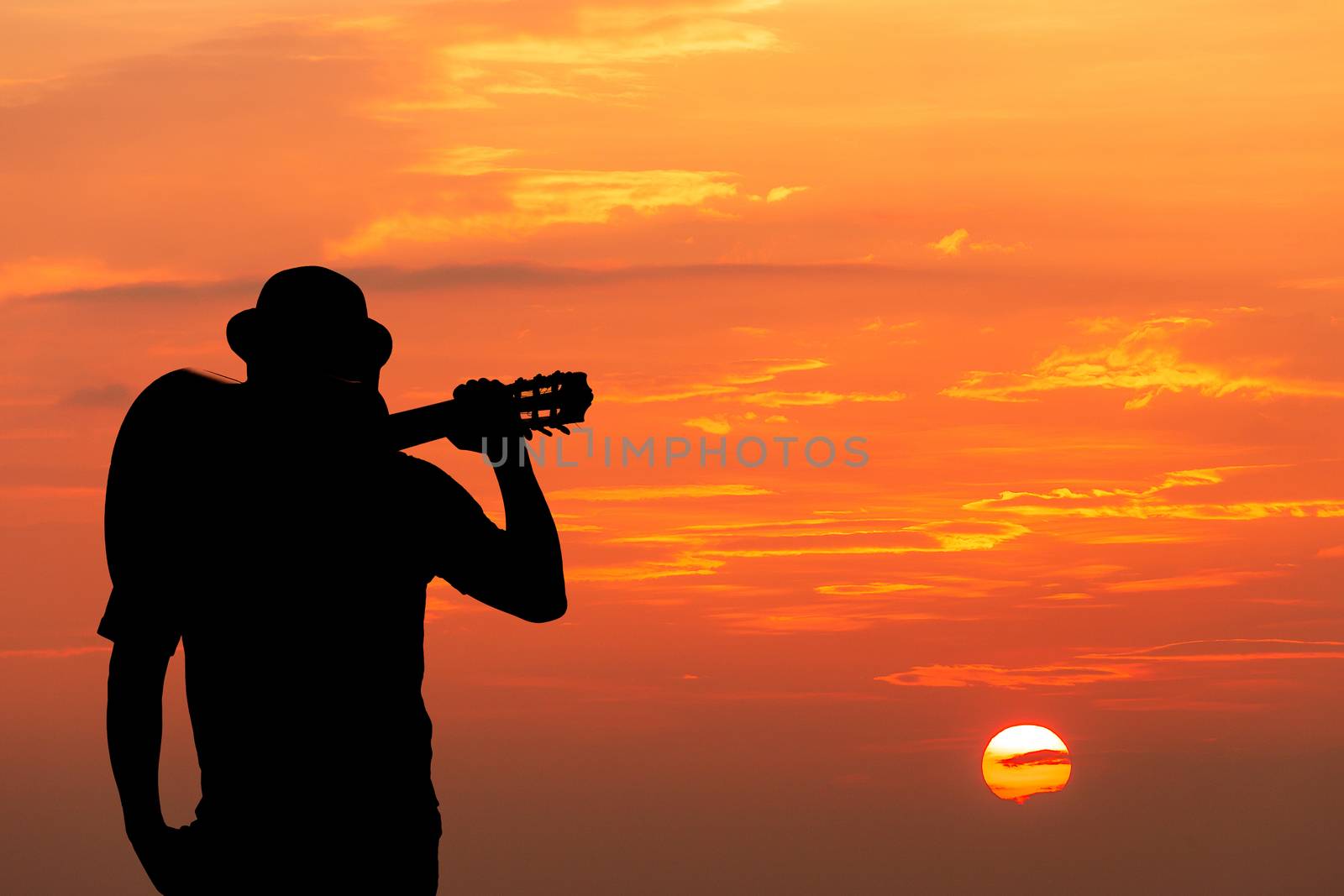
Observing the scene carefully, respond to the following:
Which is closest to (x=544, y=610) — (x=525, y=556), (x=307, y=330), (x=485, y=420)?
(x=525, y=556)

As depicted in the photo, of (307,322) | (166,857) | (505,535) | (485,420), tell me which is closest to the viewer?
(166,857)

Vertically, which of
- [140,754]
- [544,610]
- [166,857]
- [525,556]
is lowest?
[166,857]

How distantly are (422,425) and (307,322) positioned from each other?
675 mm

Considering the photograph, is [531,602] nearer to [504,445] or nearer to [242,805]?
[504,445]

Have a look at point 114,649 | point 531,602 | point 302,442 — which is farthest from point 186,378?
point 531,602

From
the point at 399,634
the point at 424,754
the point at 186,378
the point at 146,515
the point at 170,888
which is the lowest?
the point at 170,888

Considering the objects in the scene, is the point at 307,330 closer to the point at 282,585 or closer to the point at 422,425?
the point at 422,425

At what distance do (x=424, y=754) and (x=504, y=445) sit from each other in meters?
1.35

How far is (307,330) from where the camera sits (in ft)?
23.8

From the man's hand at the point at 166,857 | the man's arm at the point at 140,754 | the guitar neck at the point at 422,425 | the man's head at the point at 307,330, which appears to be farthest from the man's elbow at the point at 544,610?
the man's hand at the point at 166,857

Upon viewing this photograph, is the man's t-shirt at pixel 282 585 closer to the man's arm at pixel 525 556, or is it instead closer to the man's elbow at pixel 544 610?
the man's arm at pixel 525 556

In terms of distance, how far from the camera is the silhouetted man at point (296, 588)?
702 cm

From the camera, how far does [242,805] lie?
7.04m

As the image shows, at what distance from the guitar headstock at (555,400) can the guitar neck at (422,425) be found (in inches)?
11.5
